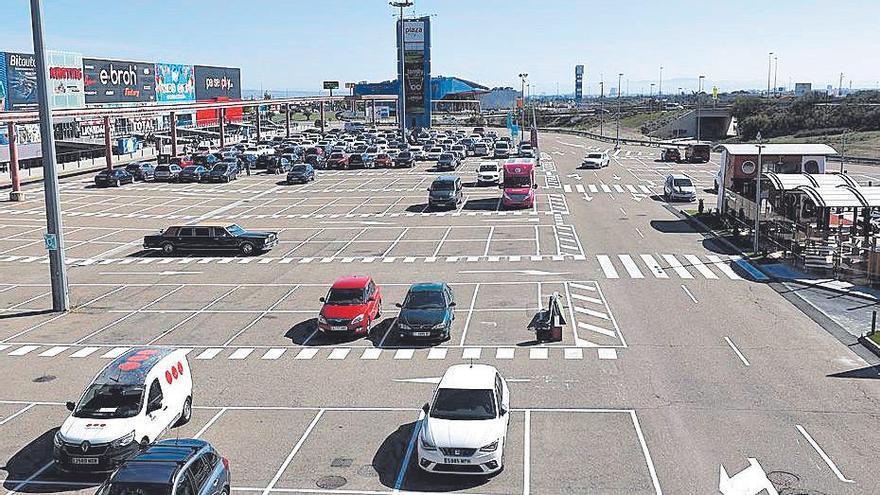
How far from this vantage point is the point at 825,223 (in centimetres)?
3534

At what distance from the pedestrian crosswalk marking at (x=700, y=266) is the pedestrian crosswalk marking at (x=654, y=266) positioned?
1.45 metres

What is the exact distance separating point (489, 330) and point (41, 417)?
12.4 m

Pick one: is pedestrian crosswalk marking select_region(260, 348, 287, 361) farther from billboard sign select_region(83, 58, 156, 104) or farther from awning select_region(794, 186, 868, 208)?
billboard sign select_region(83, 58, 156, 104)

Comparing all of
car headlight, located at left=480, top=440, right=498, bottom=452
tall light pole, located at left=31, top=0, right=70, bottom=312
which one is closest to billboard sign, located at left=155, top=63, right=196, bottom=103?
tall light pole, located at left=31, top=0, right=70, bottom=312

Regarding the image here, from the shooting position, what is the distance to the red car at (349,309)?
25.3 meters

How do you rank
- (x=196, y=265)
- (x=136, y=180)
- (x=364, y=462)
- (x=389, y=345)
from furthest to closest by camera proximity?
(x=136, y=180), (x=196, y=265), (x=389, y=345), (x=364, y=462)

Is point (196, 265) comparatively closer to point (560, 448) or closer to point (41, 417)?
point (41, 417)

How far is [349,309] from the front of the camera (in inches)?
1006

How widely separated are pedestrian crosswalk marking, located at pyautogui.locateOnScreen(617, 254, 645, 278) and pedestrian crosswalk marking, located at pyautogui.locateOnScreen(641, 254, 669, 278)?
1.82 ft

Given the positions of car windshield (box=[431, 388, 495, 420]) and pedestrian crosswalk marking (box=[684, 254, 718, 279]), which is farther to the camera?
pedestrian crosswalk marking (box=[684, 254, 718, 279])

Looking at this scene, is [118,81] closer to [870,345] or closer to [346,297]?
[346,297]

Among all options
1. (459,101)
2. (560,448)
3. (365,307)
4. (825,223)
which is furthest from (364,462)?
(459,101)

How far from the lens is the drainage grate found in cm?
1534

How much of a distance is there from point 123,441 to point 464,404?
6303mm
